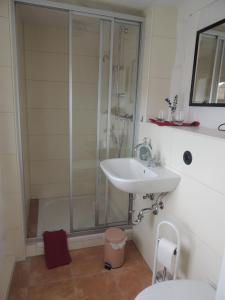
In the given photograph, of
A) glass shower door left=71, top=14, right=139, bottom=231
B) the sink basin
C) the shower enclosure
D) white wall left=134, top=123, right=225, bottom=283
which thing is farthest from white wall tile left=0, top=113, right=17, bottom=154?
white wall left=134, top=123, right=225, bottom=283

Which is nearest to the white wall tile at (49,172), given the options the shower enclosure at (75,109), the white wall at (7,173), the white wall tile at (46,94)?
the shower enclosure at (75,109)

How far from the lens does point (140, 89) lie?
79.9 inches

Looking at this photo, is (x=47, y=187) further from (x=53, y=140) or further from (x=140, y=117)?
(x=140, y=117)

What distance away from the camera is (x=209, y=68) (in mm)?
1552

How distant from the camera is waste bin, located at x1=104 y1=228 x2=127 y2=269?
1.86m

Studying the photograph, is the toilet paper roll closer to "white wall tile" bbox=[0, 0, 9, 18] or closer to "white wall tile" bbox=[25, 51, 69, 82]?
"white wall tile" bbox=[0, 0, 9, 18]

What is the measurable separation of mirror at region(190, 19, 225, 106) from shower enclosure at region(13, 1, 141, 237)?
583 mm

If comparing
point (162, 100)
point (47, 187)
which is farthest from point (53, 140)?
point (162, 100)

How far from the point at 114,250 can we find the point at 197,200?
94 cm

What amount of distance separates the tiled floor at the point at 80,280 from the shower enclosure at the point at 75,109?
32cm

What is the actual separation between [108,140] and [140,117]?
386 millimetres

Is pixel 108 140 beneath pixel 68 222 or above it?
above

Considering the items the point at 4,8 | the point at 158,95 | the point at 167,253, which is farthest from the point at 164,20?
the point at 167,253

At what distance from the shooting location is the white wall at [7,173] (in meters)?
1.57
